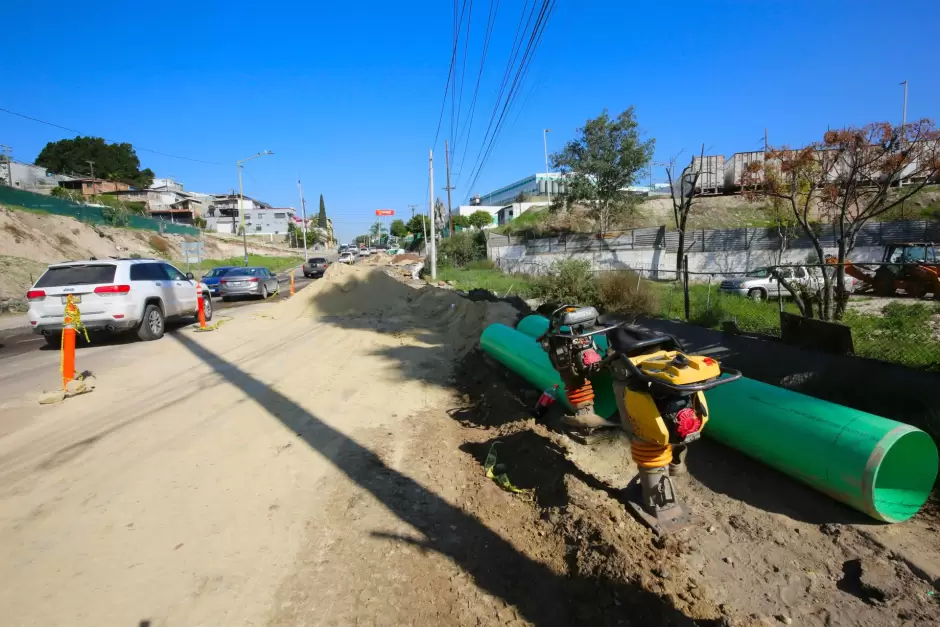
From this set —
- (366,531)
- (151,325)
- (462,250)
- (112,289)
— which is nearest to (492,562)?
(366,531)

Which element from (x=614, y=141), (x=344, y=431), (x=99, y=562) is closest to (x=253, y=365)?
(x=344, y=431)

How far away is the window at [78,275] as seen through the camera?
979cm

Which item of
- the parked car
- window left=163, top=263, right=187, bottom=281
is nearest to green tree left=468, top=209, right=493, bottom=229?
the parked car

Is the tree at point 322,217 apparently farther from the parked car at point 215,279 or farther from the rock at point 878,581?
the rock at point 878,581

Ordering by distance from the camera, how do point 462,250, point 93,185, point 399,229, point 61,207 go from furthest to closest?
1. point 399,229
2. point 93,185
3. point 462,250
4. point 61,207

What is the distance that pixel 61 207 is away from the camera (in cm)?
3725

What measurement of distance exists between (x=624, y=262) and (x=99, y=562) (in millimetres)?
34218

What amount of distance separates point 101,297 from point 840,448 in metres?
11.2

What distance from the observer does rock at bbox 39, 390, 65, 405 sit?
6.26 meters

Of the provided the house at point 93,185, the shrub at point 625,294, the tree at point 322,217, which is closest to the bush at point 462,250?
the shrub at point 625,294

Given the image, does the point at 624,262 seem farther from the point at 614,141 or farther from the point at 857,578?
the point at 857,578

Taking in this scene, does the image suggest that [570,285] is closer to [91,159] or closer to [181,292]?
[181,292]

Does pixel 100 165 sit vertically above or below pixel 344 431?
above

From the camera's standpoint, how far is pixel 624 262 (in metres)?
34.7
